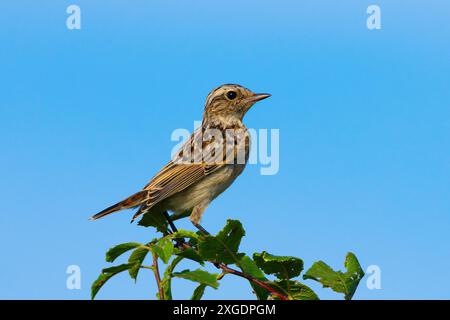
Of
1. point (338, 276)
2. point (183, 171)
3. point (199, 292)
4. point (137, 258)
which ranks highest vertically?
point (183, 171)

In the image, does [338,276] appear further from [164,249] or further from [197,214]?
[197,214]

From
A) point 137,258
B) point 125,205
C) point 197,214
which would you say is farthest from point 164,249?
point 197,214

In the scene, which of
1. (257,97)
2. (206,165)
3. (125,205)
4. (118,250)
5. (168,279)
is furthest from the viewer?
(257,97)

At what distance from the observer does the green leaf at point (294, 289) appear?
16.1 ft

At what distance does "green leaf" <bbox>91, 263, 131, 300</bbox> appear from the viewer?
5.02m

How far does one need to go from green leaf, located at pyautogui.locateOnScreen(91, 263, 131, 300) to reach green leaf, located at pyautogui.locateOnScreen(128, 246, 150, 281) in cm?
8

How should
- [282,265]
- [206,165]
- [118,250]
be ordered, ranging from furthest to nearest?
[206,165], [118,250], [282,265]

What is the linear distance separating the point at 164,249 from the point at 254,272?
791 mm

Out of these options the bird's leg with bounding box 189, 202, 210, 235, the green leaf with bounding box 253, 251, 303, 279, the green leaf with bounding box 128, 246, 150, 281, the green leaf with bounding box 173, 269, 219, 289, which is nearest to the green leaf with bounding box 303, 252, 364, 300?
the green leaf with bounding box 253, 251, 303, 279

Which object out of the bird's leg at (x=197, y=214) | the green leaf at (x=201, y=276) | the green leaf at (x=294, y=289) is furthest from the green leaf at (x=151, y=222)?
the bird's leg at (x=197, y=214)

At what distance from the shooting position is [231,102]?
1142cm

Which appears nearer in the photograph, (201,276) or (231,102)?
(201,276)
